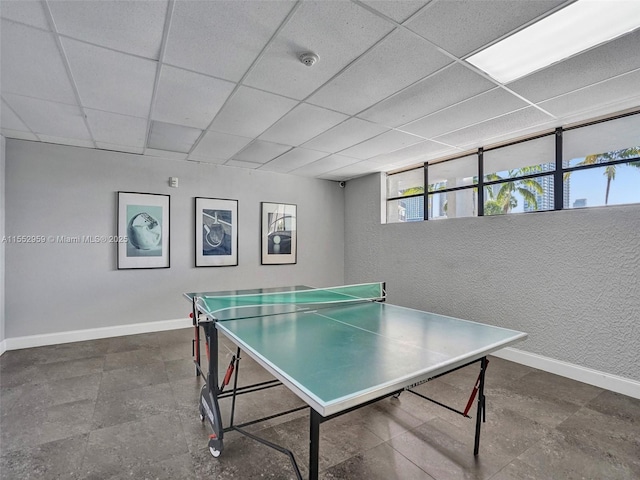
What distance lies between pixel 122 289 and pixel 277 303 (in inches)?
112

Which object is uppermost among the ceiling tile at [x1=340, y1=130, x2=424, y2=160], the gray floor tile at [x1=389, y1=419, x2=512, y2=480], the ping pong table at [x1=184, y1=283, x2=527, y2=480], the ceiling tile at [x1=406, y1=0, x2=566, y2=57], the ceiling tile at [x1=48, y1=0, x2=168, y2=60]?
the ceiling tile at [x1=48, y1=0, x2=168, y2=60]

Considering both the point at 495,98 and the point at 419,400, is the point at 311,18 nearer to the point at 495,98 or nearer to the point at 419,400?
the point at 495,98

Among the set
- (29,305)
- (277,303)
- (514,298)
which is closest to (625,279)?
(514,298)

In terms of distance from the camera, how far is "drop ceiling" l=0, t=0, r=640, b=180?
1.73 metres

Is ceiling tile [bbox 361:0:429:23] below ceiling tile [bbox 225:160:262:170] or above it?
above

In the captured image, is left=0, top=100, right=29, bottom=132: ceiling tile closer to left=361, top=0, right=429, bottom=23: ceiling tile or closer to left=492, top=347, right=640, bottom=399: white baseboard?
left=361, top=0, right=429, bottom=23: ceiling tile

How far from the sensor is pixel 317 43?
6.45ft

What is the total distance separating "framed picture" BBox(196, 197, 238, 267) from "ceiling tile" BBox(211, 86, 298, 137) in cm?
173

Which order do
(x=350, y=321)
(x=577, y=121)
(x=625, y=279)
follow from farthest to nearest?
(x=577, y=121), (x=625, y=279), (x=350, y=321)

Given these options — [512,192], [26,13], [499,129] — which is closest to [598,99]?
[499,129]

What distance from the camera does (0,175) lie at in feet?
11.8

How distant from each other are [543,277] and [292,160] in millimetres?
3529

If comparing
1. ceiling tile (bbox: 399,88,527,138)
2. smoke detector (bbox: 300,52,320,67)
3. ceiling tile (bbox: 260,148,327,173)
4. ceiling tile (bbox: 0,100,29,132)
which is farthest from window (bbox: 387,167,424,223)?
ceiling tile (bbox: 0,100,29,132)

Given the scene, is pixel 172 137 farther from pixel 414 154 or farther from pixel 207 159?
pixel 414 154
